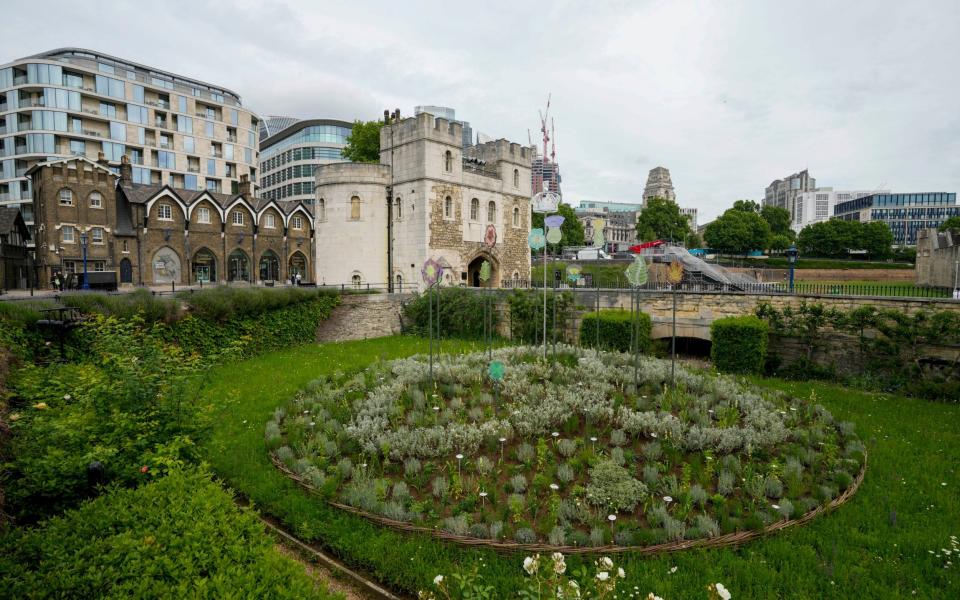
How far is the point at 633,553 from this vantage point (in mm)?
5570

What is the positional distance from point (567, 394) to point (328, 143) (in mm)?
67571

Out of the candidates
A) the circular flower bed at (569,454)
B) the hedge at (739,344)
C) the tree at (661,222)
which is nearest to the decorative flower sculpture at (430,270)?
the hedge at (739,344)

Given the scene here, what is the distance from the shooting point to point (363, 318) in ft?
82.3

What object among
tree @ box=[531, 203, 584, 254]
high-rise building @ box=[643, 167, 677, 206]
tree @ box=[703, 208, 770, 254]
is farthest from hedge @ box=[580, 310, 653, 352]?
high-rise building @ box=[643, 167, 677, 206]

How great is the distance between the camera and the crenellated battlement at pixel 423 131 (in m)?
28.4

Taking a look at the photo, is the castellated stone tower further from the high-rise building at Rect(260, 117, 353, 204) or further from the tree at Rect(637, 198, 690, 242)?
the tree at Rect(637, 198, 690, 242)

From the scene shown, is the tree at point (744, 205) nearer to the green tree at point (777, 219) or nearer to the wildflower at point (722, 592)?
the green tree at point (777, 219)

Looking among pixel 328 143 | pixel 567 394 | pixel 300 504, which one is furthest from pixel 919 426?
pixel 328 143

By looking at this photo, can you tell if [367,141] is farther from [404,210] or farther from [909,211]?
[909,211]

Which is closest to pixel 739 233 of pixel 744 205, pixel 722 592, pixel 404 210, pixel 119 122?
pixel 744 205

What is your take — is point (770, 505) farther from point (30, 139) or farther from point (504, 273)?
point (30, 139)

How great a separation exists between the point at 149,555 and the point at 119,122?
58.6m

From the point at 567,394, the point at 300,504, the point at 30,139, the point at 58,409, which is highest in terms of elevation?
the point at 30,139

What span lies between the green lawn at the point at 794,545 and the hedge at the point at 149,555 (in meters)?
2.04
